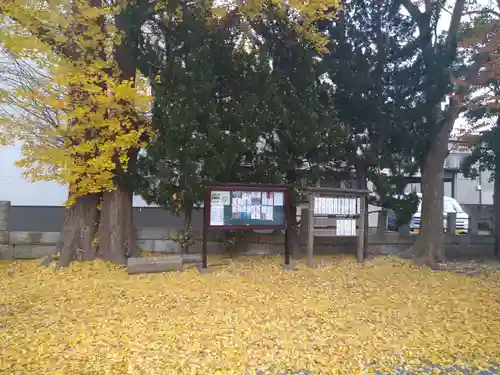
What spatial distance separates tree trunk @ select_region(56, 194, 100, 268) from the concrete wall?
0.77 m

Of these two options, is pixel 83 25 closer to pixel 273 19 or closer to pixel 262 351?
pixel 273 19

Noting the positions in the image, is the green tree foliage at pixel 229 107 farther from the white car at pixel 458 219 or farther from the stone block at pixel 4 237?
the white car at pixel 458 219

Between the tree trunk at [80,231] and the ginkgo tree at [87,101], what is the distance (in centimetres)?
2

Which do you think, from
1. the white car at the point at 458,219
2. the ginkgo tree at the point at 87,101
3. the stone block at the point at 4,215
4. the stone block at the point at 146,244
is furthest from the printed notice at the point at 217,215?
the white car at the point at 458,219

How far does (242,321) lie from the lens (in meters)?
5.02

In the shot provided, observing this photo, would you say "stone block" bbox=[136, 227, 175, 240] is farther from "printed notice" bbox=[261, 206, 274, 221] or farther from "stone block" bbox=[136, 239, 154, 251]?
"printed notice" bbox=[261, 206, 274, 221]

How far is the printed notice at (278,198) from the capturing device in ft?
25.0

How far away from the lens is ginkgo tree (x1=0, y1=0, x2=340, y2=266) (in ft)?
22.0

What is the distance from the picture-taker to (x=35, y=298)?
5.82m

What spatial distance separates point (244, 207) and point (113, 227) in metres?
2.54

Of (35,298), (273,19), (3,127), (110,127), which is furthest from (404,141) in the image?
(3,127)

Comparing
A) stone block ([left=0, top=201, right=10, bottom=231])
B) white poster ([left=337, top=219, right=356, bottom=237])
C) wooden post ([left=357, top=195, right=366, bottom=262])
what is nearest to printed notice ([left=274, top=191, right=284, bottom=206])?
white poster ([left=337, top=219, right=356, bottom=237])

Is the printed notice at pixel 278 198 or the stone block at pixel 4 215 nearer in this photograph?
the printed notice at pixel 278 198

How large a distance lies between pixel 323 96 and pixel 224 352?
226 inches
